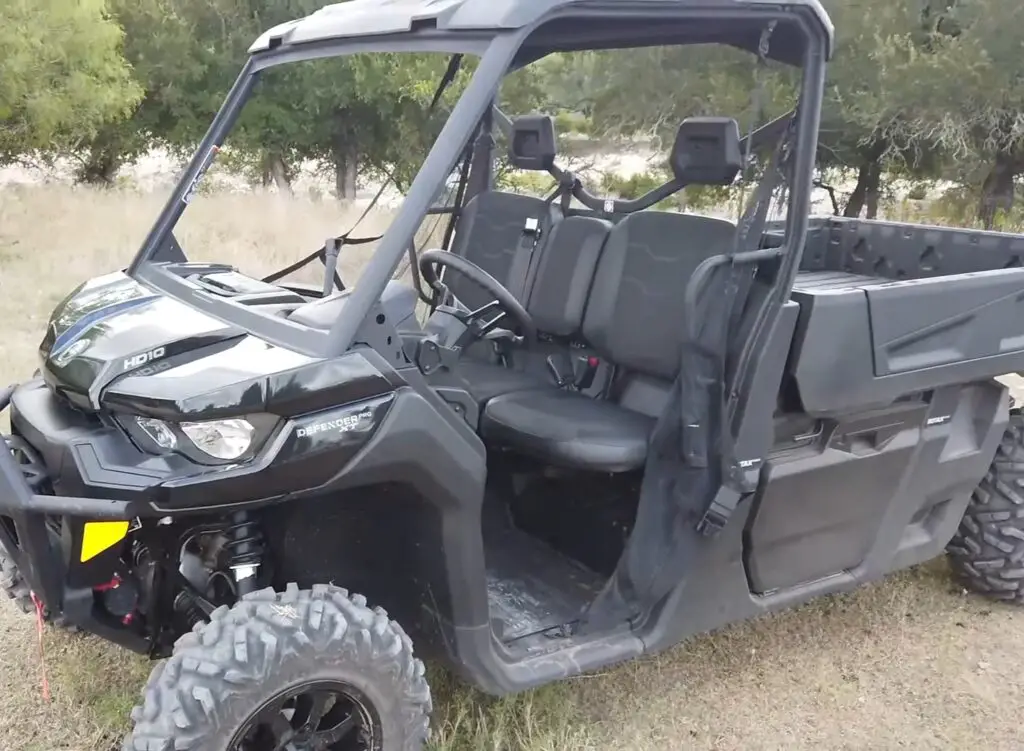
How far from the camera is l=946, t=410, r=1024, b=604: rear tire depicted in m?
3.69

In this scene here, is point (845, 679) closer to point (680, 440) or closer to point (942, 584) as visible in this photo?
point (942, 584)

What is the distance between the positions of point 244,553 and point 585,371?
170cm

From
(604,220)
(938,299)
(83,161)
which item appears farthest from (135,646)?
(83,161)

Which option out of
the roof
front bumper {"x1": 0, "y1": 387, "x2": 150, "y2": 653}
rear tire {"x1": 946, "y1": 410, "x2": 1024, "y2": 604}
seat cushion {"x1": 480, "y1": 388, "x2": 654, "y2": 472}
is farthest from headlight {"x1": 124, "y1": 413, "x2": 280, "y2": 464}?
rear tire {"x1": 946, "y1": 410, "x2": 1024, "y2": 604}

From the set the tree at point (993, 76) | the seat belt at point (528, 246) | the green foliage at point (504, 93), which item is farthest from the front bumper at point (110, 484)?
the tree at point (993, 76)

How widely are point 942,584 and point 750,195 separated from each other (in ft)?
6.66

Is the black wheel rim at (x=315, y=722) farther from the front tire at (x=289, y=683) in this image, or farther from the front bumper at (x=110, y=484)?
the front bumper at (x=110, y=484)

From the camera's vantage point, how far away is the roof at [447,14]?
7.54 ft

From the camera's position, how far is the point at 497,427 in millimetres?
3281

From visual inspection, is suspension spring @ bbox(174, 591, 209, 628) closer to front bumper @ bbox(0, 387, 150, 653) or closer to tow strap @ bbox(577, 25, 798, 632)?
front bumper @ bbox(0, 387, 150, 653)

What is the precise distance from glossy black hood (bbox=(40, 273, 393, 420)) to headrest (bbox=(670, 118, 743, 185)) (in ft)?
4.02

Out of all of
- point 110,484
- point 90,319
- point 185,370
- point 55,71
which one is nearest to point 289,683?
point 110,484

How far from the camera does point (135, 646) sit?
96.3 inches

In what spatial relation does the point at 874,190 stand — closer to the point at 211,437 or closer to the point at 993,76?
the point at 993,76
